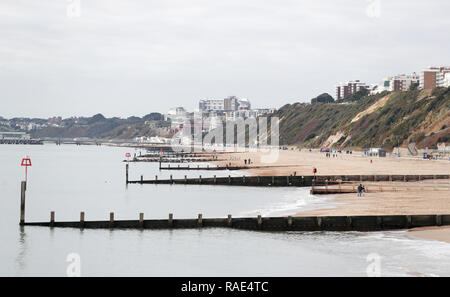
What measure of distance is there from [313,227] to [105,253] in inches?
551

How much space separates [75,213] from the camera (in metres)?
58.0

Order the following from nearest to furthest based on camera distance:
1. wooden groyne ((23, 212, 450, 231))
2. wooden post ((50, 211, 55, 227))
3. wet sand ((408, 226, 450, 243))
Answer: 1. wet sand ((408, 226, 450, 243))
2. wooden groyne ((23, 212, 450, 231))
3. wooden post ((50, 211, 55, 227))

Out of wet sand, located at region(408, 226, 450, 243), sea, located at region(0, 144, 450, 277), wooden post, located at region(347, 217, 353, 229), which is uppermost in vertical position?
wooden post, located at region(347, 217, 353, 229)

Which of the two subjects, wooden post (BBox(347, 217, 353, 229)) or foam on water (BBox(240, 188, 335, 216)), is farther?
foam on water (BBox(240, 188, 335, 216))

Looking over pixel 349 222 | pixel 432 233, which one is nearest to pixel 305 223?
pixel 349 222

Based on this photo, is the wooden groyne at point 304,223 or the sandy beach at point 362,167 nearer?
the wooden groyne at point 304,223

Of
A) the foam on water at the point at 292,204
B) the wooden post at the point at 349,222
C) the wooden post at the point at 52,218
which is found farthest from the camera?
the foam on water at the point at 292,204

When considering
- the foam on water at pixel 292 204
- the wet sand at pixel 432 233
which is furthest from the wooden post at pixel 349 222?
the foam on water at pixel 292 204

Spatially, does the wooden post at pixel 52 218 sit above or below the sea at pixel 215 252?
above

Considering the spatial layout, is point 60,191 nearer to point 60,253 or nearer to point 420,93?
point 60,253

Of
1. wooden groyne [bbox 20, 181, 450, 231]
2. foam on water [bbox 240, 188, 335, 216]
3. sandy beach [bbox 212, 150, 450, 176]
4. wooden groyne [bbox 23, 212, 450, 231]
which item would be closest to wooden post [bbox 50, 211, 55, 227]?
wooden groyne [bbox 23, 212, 450, 231]

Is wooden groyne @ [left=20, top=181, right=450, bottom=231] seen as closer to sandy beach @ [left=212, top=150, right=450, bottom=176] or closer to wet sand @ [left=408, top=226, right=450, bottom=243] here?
wet sand @ [left=408, top=226, right=450, bottom=243]

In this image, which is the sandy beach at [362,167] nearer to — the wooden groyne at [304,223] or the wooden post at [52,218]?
the wooden groyne at [304,223]

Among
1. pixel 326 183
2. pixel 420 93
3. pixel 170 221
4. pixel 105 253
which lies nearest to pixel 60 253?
pixel 105 253
